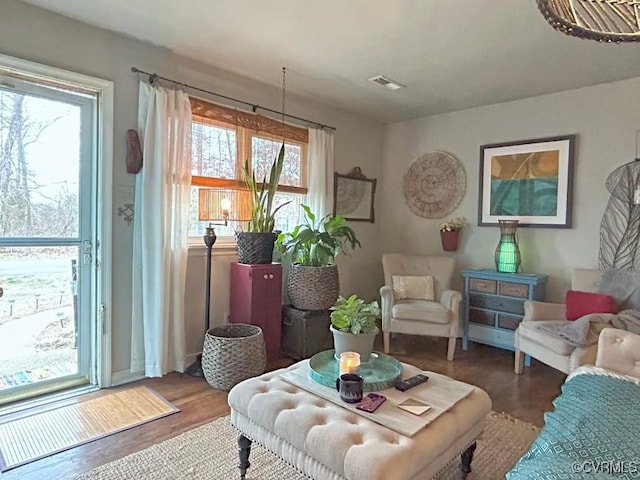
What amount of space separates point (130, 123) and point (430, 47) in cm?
218

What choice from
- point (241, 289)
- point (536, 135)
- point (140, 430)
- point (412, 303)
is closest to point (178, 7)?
point (241, 289)

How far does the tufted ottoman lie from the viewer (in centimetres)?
136

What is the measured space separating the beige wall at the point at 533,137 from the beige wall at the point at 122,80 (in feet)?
4.95

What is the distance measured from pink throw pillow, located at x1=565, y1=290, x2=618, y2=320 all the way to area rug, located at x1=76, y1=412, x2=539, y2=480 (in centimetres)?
123

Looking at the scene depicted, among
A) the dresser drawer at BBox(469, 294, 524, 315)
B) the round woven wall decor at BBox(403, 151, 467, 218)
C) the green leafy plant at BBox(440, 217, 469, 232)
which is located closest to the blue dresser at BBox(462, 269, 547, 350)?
the dresser drawer at BBox(469, 294, 524, 315)

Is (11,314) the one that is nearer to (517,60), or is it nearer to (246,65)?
(246,65)

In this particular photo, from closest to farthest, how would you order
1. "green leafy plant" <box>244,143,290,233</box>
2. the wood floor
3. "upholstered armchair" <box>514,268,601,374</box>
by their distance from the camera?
the wood floor → "upholstered armchair" <box>514,268,601,374</box> → "green leafy plant" <box>244,143,290,233</box>

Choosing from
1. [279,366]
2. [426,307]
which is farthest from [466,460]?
[426,307]

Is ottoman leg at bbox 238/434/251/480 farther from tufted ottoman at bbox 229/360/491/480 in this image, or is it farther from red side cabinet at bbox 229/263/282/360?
red side cabinet at bbox 229/263/282/360

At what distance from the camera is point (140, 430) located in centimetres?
226

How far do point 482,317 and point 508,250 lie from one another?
680 millimetres

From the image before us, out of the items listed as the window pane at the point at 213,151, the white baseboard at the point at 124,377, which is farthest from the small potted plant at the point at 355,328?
the window pane at the point at 213,151

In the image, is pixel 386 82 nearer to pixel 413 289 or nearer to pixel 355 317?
pixel 413 289

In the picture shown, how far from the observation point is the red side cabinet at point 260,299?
3199 mm
